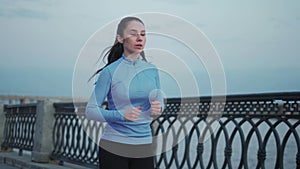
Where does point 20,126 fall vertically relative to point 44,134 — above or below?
above

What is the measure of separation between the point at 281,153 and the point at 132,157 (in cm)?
220

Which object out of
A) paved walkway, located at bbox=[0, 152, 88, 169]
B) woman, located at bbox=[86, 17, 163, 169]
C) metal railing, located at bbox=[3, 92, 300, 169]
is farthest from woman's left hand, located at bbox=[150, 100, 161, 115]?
paved walkway, located at bbox=[0, 152, 88, 169]

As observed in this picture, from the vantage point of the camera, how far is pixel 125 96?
8.88 ft

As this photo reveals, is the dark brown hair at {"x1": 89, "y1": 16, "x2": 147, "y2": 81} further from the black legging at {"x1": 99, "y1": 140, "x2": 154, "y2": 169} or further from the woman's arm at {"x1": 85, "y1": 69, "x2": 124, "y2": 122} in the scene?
the black legging at {"x1": 99, "y1": 140, "x2": 154, "y2": 169}

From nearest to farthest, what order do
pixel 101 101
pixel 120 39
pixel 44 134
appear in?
pixel 101 101, pixel 120 39, pixel 44 134

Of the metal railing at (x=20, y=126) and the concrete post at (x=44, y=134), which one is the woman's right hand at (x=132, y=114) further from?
the metal railing at (x=20, y=126)

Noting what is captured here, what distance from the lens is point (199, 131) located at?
5.70 meters

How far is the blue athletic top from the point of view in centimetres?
270

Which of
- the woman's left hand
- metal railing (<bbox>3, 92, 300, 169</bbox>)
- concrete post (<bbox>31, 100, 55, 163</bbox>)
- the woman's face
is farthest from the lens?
concrete post (<bbox>31, 100, 55, 163</bbox>)

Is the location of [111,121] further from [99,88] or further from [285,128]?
[285,128]

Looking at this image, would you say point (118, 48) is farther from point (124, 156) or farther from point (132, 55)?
point (124, 156)

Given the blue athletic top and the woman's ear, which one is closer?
the blue athletic top

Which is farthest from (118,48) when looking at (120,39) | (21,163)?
(21,163)

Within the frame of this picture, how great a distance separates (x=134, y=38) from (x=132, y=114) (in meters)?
0.45
